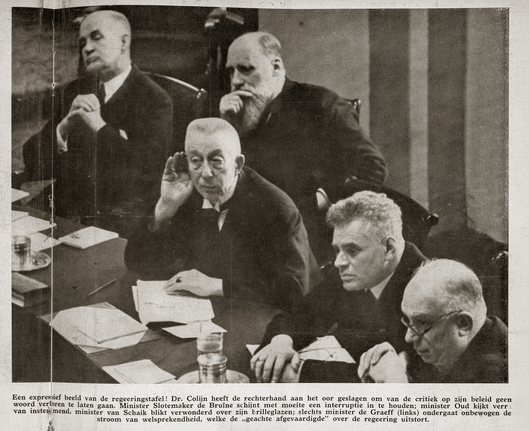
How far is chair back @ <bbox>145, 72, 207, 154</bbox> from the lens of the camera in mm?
2254

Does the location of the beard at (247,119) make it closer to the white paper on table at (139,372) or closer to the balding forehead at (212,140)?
the balding forehead at (212,140)

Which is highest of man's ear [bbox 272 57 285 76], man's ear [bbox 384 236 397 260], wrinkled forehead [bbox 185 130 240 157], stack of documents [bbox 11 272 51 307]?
man's ear [bbox 272 57 285 76]

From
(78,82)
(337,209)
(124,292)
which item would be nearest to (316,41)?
(337,209)

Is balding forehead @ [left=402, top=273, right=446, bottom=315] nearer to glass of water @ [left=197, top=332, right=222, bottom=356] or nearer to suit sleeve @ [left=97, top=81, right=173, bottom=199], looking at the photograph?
glass of water @ [left=197, top=332, right=222, bottom=356]

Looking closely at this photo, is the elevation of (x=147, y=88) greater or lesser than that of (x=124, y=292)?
greater

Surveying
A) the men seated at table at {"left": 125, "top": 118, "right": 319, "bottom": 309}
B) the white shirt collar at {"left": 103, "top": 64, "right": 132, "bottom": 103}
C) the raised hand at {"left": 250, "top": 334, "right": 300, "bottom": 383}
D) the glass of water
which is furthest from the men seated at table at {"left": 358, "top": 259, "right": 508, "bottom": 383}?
the white shirt collar at {"left": 103, "top": 64, "right": 132, "bottom": 103}

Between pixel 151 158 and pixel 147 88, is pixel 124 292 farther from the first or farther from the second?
pixel 147 88

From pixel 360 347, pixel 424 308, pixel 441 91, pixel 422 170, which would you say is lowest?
pixel 360 347

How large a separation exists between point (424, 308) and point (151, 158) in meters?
1.20

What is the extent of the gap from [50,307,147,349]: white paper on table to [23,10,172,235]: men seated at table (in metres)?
0.33

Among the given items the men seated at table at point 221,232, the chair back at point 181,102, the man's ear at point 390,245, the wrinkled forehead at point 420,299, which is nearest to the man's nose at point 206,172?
the men seated at table at point 221,232

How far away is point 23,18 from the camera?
223 cm

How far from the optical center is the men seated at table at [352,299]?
87.6 inches

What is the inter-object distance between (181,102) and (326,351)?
1.11 meters
